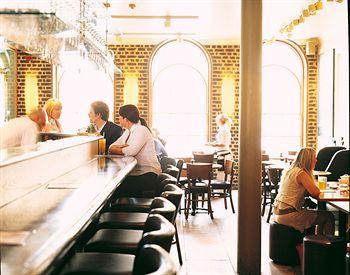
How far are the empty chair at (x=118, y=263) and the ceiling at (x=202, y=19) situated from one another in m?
6.14

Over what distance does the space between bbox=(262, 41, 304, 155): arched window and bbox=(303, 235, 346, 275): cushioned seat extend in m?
7.86

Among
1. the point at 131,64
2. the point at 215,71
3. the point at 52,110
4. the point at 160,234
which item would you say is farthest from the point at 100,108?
the point at 215,71

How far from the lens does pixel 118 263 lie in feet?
9.43

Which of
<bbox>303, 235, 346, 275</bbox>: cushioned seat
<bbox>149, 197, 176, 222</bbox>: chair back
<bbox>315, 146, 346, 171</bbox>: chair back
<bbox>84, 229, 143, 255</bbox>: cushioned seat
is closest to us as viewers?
<bbox>149, 197, 176, 222</bbox>: chair back

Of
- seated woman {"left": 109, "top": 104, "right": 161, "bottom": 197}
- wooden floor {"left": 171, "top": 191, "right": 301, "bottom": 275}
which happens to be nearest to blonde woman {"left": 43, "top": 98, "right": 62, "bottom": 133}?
seated woman {"left": 109, "top": 104, "right": 161, "bottom": 197}

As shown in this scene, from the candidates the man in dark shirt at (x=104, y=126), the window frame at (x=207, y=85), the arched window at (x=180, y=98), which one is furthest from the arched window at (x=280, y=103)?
the man in dark shirt at (x=104, y=126)

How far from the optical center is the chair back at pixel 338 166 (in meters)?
8.16

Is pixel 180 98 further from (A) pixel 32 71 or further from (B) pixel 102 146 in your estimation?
(B) pixel 102 146

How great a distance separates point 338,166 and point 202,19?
374cm

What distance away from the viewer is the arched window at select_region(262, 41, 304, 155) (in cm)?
1255

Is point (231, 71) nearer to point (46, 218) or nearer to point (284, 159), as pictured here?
point (284, 159)

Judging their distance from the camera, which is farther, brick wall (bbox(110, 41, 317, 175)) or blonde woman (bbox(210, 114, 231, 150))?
brick wall (bbox(110, 41, 317, 175))

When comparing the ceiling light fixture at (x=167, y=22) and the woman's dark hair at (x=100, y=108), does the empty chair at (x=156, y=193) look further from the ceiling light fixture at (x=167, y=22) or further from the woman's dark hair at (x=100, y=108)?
the ceiling light fixture at (x=167, y=22)

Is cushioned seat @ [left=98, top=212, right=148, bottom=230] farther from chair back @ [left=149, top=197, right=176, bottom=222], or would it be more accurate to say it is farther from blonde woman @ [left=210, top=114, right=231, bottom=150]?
blonde woman @ [left=210, top=114, right=231, bottom=150]
